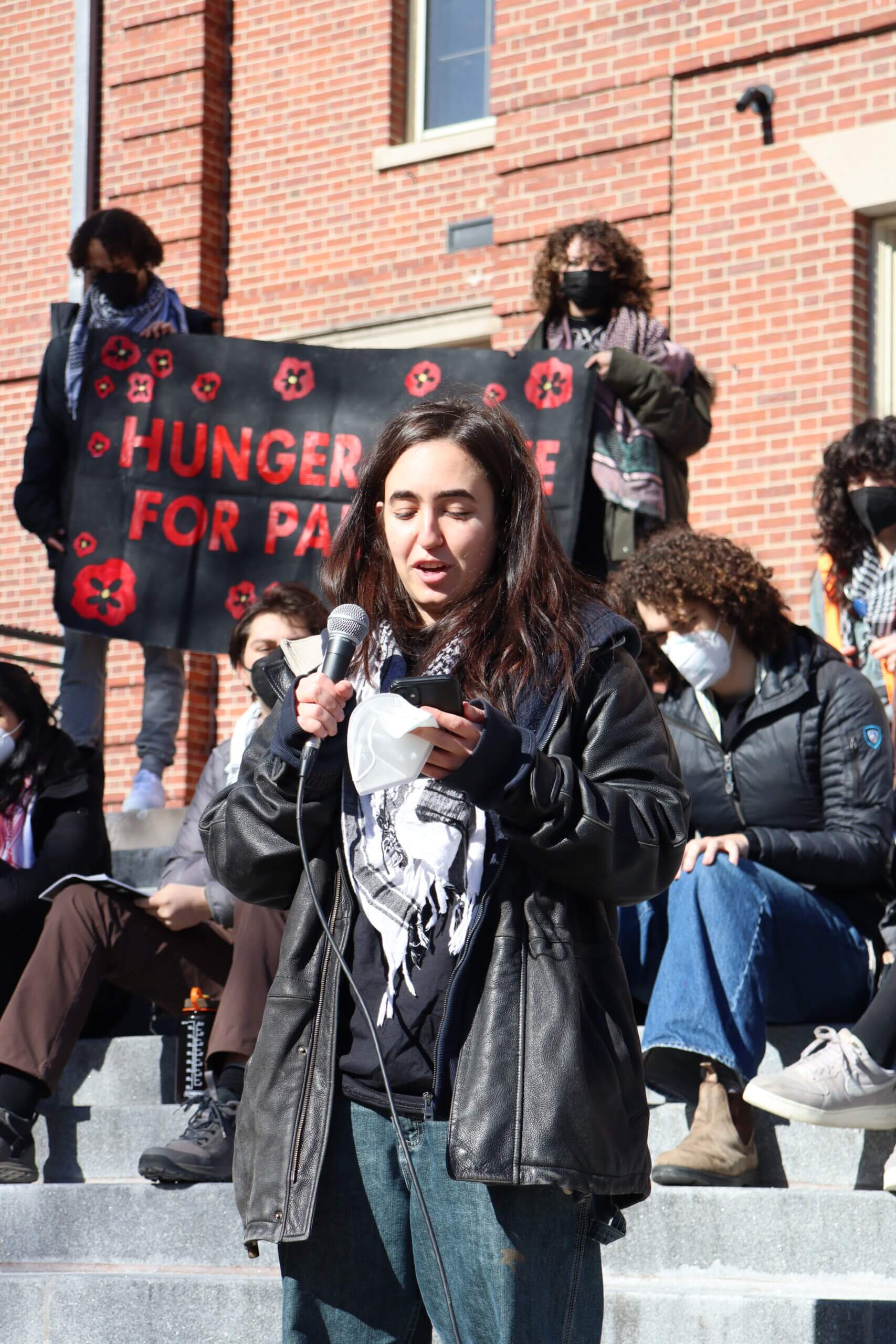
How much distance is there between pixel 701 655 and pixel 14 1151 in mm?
2198

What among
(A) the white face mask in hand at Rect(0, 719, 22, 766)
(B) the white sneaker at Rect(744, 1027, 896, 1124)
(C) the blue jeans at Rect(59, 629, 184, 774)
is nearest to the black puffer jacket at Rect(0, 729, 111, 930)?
(A) the white face mask in hand at Rect(0, 719, 22, 766)

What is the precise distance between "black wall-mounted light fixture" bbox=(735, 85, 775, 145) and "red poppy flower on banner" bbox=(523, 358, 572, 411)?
10.3ft

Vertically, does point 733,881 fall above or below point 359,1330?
above

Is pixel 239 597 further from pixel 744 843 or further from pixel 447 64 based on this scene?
pixel 447 64

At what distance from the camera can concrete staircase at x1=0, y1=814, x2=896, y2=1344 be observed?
330 cm

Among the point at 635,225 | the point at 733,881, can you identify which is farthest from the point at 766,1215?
the point at 635,225

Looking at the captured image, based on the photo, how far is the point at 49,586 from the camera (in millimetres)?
11555

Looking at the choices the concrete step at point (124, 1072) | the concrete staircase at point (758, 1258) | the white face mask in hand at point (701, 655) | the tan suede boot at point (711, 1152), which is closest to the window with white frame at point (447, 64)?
the white face mask in hand at point (701, 655)

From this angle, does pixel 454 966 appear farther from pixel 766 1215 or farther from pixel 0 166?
pixel 0 166

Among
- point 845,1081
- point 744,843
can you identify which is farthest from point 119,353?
point 845,1081

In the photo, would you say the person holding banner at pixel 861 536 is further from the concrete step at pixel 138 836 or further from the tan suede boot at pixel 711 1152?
the concrete step at pixel 138 836

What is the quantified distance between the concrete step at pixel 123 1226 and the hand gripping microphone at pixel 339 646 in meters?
2.04

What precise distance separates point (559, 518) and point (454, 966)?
13.7 feet

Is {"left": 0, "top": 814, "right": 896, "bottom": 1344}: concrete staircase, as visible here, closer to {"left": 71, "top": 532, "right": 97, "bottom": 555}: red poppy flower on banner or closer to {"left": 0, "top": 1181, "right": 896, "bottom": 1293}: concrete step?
{"left": 0, "top": 1181, "right": 896, "bottom": 1293}: concrete step
